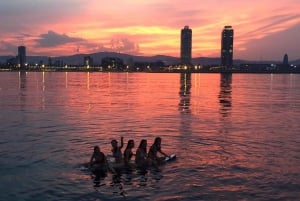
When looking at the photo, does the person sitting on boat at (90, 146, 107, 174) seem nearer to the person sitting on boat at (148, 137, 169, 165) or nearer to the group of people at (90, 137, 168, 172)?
the group of people at (90, 137, 168, 172)

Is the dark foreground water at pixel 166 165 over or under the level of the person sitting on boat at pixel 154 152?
under

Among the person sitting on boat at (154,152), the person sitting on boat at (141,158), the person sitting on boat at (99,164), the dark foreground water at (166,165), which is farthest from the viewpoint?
the person sitting on boat at (154,152)

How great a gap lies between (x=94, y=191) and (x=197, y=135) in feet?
56.1

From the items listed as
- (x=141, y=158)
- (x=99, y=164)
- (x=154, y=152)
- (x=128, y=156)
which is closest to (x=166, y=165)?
(x=154, y=152)

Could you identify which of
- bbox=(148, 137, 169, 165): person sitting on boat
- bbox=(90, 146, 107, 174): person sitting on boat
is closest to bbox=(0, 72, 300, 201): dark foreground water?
bbox=(90, 146, 107, 174): person sitting on boat

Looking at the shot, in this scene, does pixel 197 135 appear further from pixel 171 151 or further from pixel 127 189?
pixel 127 189

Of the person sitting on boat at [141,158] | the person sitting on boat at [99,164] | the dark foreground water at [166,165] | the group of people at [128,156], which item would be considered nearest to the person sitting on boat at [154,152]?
the group of people at [128,156]

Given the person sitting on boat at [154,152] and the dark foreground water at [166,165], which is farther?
the person sitting on boat at [154,152]

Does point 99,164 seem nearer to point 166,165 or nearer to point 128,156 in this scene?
point 128,156

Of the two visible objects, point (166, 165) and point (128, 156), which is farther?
point (166, 165)

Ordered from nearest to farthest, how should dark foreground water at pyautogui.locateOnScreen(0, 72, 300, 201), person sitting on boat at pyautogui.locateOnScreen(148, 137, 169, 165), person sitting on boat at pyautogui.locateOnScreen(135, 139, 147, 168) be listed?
dark foreground water at pyautogui.locateOnScreen(0, 72, 300, 201)
person sitting on boat at pyautogui.locateOnScreen(135, 139, 147, 168)
person sitting on boat at pyautogui.locateOnScreen(148, 137, 169, 165)

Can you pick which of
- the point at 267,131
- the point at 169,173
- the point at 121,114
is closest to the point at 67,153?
the point at 169,173

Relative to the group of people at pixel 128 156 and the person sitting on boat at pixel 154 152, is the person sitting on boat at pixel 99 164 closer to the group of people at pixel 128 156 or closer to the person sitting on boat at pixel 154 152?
the group of people at pixel 128 156

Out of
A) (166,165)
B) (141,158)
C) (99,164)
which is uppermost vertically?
(141,158)
